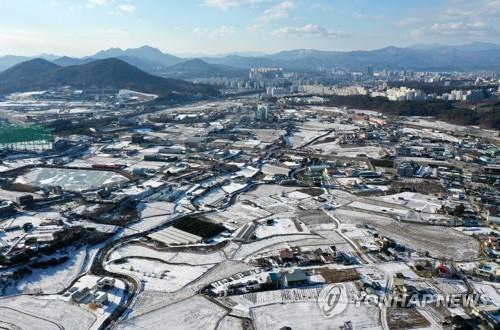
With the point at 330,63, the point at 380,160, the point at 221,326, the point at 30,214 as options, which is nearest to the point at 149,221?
the point at 30,214

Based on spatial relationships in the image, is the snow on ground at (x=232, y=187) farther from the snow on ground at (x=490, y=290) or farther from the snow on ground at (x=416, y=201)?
the snow on ground at (x=490, y=290)

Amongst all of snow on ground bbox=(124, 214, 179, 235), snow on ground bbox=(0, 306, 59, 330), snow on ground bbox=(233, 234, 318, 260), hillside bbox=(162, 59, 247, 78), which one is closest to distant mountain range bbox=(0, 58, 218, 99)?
hillside bbox=(162, 59, 247, 78)

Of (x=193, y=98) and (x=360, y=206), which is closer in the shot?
(x=360, y=206)

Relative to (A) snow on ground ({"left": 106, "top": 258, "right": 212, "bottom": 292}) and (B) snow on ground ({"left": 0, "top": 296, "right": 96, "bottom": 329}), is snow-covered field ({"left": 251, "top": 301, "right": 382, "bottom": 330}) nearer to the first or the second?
(A) snow on ground ({"left": 106, "top": 258, "right": 212, "bottom": 292})

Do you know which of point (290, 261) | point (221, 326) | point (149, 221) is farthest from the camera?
point (149, 221)

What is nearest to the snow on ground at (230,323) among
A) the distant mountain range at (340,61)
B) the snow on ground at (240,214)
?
the snow on ground at (240,214)

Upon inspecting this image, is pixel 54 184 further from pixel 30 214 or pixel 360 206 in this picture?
pixel 360 206
